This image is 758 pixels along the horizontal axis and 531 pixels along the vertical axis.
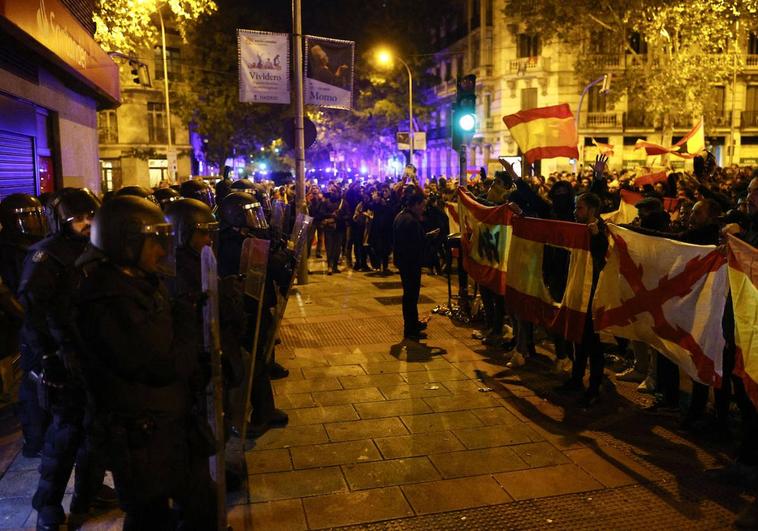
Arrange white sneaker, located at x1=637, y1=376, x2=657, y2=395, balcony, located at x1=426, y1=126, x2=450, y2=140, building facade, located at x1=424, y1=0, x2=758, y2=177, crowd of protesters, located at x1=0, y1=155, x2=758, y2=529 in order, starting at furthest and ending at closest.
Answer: balcony, located at x1=426, y1=126, x2=450, y2=140
building facade, located at x1=424, y1=0, x2=758, y2=177
white sneaker, located at x1=637, y1=376, x2=657, y2=395
crowd of protesters, located at x1=0, y1=155, x2=758, y2=529

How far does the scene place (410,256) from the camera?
8.90 meters

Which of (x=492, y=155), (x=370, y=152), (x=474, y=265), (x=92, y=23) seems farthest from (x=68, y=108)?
(x=370, y=152)

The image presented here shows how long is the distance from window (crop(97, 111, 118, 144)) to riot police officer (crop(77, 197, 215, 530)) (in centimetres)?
4217

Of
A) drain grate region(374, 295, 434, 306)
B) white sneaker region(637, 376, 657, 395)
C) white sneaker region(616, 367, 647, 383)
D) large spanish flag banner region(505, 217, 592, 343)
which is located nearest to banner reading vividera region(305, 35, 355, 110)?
drain grate region(374, 295, 434, 306)

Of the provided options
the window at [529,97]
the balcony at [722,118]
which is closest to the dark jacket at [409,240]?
the window at [529,97]

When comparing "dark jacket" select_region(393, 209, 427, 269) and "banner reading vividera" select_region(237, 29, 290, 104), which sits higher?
"banner reading vividera" select_region(237, 29, 290, 104)

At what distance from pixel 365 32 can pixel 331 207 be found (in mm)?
27065

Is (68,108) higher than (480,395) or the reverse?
higher

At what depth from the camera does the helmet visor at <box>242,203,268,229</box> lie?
19.4 ft

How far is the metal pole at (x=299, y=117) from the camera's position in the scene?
42.7ft

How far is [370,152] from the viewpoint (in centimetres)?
5494

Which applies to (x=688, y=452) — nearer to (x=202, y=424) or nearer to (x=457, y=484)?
(x=457, y=484)

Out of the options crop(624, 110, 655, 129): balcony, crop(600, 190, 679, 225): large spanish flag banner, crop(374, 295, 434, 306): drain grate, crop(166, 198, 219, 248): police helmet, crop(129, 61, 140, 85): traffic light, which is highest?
crop(624, 110, 655, 129): balcony

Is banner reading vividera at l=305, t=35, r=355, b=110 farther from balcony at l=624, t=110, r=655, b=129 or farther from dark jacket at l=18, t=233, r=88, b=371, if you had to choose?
balcony at l=624, t=110, r=655, b=129
